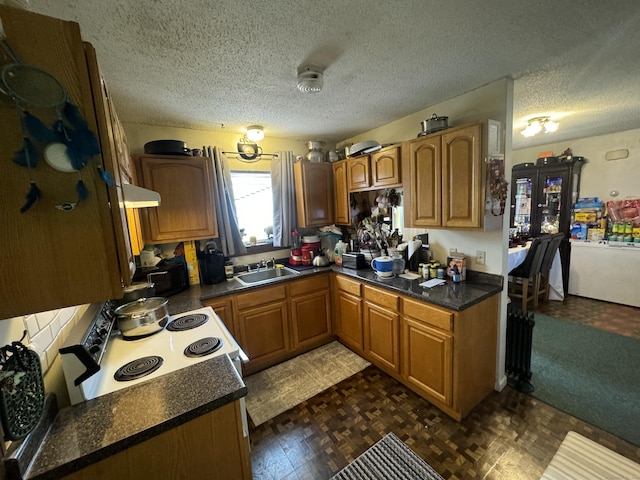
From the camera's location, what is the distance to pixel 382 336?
7.61ft

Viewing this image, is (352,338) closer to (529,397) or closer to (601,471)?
(529,397)

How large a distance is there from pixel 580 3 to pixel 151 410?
7.91ft

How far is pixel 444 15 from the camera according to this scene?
1182 millimetres

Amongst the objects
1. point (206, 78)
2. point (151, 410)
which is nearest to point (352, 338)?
point (151, 410)

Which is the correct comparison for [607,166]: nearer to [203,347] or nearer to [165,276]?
[203,347]

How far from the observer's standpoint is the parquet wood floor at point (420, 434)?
1541mm

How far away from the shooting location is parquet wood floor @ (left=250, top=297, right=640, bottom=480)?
1.54 metres

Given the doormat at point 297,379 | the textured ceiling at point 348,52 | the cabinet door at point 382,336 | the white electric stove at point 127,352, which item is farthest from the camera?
the cabinet door at point 382,336

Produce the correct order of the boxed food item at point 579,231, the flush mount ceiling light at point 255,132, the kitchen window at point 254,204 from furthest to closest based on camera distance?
1. the boxed food item at point 579,231
2. the kitchen window at point 254,204
3. the flush mount ceiling light at point 255,132

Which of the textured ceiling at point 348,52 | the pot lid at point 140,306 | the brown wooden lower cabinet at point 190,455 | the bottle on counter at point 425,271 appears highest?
the textured ceiling at point 348,52

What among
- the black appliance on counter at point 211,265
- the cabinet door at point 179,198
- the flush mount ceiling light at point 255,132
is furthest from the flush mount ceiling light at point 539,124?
the black appliance on counter at point 211,265

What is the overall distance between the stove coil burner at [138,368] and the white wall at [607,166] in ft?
18.5

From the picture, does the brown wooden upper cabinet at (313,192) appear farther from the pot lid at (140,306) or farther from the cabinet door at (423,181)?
the pot lid at (140,306)

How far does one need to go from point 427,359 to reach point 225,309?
1703mm
